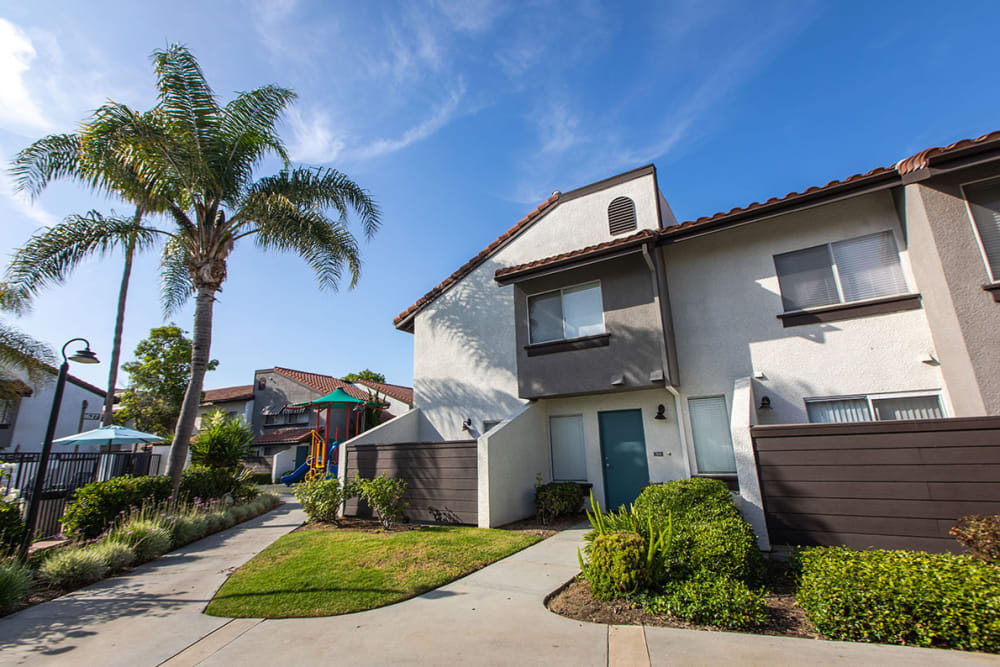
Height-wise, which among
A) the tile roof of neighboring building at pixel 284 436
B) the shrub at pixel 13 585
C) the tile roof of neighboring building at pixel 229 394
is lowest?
the shrub at pixel 13 585

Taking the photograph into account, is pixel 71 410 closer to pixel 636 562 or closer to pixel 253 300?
pixel 253 300

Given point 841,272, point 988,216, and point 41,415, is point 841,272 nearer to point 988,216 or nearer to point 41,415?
point 988,216

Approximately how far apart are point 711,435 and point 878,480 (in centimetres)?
340

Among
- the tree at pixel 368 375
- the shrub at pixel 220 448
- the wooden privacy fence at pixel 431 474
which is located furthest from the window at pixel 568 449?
the tree at pixel 368 375

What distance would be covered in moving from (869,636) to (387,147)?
11.8 metres

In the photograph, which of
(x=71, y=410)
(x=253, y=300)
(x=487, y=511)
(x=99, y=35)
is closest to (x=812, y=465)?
(x=487, y=511)

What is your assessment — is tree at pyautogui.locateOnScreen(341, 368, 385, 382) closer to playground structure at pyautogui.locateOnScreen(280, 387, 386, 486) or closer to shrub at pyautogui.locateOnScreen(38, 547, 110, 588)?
playground structure at pyautogui.locateOnScreen(280, 387, 386, 486)

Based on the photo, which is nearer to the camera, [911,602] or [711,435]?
[911,602]

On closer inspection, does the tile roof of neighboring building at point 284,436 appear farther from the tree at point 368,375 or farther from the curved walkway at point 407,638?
the curved walkway at point 407,638

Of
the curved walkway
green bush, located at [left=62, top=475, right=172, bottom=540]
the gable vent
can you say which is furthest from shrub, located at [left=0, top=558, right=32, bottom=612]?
the gable vent

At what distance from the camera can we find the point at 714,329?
32.1 feet

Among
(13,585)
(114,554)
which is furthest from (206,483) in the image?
(13,585)

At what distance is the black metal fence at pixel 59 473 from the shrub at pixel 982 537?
1626 centimetres

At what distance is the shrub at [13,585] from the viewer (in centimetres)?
561
